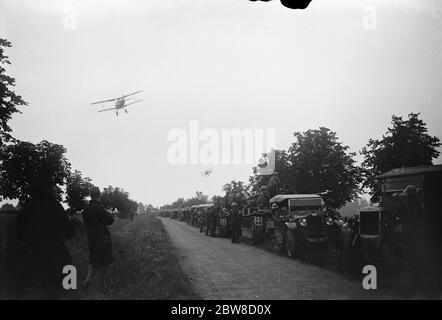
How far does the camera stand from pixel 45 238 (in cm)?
589

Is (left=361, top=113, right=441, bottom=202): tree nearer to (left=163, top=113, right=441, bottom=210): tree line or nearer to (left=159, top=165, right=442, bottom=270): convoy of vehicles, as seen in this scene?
(left=163, top=113, right=441, bottom=210): tree line

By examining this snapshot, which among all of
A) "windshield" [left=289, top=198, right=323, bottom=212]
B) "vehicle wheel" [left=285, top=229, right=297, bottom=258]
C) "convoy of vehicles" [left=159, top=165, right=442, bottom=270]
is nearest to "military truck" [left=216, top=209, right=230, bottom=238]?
"convoy of vehicles" [left=159, top=165, right=442, bottom=270]

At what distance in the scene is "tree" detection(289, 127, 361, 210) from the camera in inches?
1758

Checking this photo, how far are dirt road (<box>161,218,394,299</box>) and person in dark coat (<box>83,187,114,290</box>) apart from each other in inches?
76.1

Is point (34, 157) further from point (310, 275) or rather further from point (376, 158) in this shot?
point (376, 158)

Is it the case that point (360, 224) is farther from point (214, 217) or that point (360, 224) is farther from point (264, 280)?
point (214, 217)

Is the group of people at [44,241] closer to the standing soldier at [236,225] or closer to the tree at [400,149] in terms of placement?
the standing soldier at [236,225]

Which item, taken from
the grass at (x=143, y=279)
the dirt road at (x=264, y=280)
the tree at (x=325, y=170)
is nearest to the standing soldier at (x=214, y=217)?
the dirt road at (x=264, y=280)

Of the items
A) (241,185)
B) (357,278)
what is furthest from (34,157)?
(241,185)

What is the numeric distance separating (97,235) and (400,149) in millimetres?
39168

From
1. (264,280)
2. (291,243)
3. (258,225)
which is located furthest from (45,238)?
(258,225)
